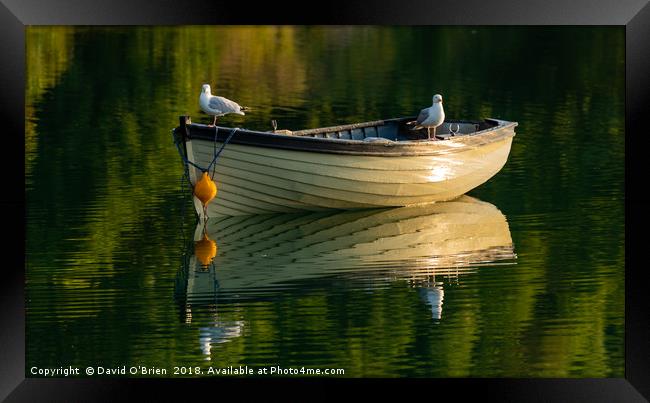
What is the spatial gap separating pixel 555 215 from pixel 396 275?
3.81 m

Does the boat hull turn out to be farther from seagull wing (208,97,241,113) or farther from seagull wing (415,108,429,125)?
seagull wing (415,108,429,125)

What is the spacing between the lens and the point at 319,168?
1784 cm

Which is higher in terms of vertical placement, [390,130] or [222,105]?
[222,105]

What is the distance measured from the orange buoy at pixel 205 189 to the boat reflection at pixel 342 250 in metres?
0.31

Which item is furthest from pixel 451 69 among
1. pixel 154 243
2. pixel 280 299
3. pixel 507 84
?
pixel 280 299

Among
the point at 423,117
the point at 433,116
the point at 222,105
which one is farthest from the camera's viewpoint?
the point at 423,117

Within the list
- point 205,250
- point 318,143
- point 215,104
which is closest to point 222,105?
point 215,104

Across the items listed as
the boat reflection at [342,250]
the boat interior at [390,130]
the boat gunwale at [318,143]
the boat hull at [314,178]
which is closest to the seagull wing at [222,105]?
the boat gunwale at [318,143]

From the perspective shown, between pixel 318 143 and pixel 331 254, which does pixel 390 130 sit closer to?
pixel 318 143

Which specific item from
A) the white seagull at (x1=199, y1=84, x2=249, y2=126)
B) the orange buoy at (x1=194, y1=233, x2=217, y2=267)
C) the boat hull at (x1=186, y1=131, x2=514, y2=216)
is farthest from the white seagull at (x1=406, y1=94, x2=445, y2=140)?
the orange buoy at (x1=194, y1=233, x2=217, y2=267)

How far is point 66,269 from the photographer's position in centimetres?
1542

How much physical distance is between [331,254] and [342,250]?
235mm

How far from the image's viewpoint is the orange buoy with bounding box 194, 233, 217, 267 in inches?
Answer: 630
